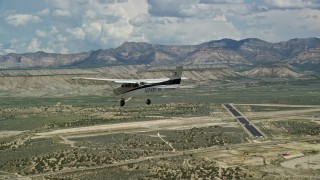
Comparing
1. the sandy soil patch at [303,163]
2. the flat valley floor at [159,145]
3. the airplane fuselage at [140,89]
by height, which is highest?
the airplane fuselage at [140,89]

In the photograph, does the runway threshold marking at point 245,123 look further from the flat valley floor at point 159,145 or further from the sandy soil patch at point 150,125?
the sandy soil patch at point 150,125

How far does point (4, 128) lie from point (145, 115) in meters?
51.5

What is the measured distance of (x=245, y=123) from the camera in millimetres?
152250

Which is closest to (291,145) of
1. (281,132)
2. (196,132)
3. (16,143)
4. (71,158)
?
(281,132)

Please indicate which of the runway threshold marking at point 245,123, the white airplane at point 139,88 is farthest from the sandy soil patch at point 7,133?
the white airplane at point 139,88

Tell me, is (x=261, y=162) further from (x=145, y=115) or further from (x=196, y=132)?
(x=145, y=115)

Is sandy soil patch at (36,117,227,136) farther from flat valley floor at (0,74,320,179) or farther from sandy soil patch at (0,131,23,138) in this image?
sandy soil patch at (0,131,23,138)

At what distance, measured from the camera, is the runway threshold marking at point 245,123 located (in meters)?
133

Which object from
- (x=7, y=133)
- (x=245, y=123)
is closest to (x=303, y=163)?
(x=245, y=123)

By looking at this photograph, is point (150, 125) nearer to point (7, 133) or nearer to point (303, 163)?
point (7, 133)

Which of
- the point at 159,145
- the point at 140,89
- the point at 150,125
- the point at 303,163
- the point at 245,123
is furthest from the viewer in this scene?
the point at 245,123

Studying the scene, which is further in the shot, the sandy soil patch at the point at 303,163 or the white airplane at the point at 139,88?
the sandy soil patch at the point at 303,163

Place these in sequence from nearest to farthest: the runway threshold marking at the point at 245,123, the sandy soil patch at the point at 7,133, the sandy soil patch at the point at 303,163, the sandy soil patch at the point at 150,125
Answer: the sandy soil patch at the point at 303,163
the runway threshold marking at the point at 245,123
the sandy soil patch at the point at 7,133
the sandy soil patch at the point at 150,125

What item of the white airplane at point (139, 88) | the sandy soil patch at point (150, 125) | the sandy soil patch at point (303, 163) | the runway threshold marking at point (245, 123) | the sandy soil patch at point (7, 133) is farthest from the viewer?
the sandy soil patch at point (150, 125)
